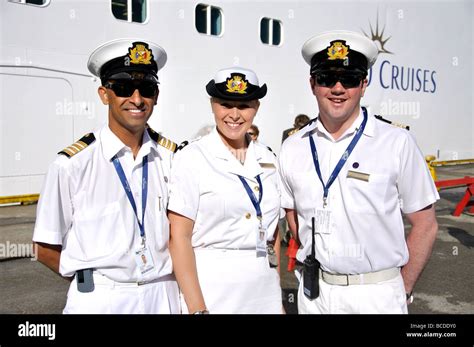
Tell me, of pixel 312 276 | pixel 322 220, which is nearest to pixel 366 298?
pixel 312 276

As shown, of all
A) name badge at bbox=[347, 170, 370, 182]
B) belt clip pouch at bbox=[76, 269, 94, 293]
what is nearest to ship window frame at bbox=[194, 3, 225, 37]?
name badge at bbox=[347, 170, 370, 182]

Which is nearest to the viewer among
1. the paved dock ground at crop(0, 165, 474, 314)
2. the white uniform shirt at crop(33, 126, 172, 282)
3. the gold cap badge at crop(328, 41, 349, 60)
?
the white uniform shirt at crop(33, 126, 172, 282)

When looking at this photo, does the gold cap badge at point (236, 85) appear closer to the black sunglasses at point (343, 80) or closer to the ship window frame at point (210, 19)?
the black sunglasses at point (343, 80)

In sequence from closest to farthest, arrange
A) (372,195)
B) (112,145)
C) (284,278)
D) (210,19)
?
1. (112,145)
2. (372,195)
3. (284,278)
4. (210,19)

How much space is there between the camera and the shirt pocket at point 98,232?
1944mm

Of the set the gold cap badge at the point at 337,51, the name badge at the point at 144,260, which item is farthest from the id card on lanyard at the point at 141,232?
the gold cap badge at the point at 337,51

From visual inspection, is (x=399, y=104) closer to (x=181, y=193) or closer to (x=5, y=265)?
Result: (x=5, y=265)

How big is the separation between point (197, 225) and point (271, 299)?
540mm

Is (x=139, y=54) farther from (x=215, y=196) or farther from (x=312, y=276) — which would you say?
(x=312, y=276)

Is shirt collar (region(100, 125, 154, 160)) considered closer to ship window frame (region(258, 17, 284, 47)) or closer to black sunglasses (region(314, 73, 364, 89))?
black sunglasses (region(314, 73, 364, 89))

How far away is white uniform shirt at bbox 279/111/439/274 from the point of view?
2.14 metres

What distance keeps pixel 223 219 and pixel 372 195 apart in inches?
28.7

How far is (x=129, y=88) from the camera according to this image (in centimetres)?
205

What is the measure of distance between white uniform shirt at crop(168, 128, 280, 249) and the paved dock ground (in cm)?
223
